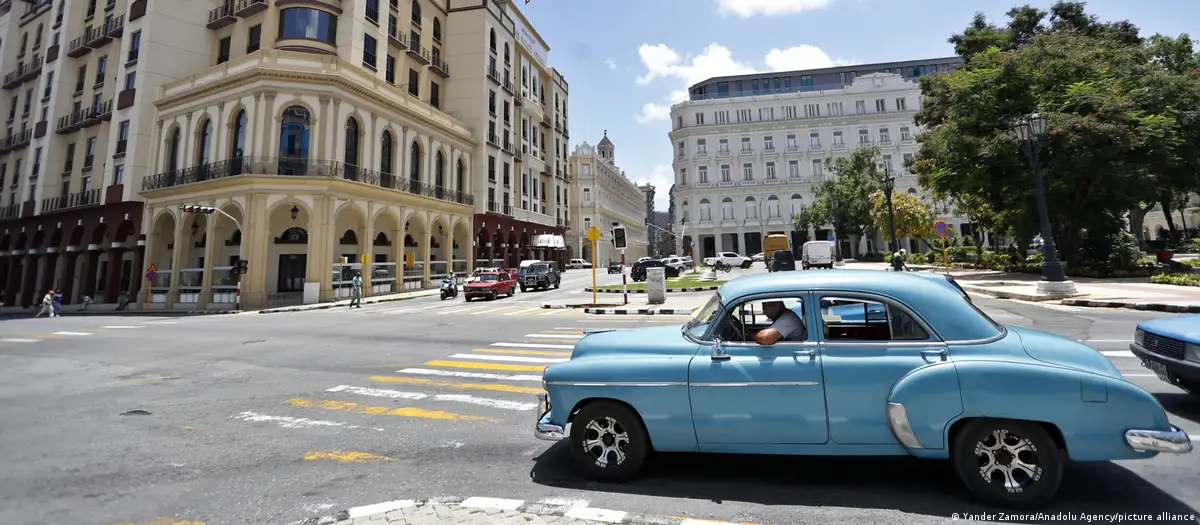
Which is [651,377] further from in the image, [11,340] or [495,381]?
[11,340]

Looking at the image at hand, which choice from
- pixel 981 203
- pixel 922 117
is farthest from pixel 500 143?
pixel 981 203

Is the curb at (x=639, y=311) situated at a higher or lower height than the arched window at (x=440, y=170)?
lower

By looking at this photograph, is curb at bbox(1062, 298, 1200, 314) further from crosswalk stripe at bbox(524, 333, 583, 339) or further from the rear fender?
crosswalk stripe at bbox(524, 333, 583, 339)

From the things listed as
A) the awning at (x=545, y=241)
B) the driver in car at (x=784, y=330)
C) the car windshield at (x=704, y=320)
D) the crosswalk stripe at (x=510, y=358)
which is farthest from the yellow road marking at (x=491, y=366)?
the awning at (x=545, y=241)

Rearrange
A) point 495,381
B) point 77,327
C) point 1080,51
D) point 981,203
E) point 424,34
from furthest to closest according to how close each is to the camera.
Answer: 1. point 424,34
2. point 981,203
3. point 1080,51
4. point 77,327
5. point 495,381

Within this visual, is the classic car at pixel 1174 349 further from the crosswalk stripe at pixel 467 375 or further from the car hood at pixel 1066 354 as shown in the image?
the crosswalk stripe at pixel 467 375

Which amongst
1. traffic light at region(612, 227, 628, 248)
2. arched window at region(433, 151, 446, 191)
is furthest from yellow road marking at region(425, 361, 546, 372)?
arched window at region(433, 151, 446, 191)

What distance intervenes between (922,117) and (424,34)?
131 feet

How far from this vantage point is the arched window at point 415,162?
1336 inches

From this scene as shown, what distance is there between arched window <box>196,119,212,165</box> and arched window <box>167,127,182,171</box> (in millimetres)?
3049

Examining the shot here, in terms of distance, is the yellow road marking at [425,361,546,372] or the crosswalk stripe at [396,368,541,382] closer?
the crosswalk stripe at [396,368,541,382]

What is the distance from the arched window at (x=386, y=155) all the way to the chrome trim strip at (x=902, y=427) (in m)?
33.3

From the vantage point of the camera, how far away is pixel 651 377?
11.8ft

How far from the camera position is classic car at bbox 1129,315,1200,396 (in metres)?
4.48
